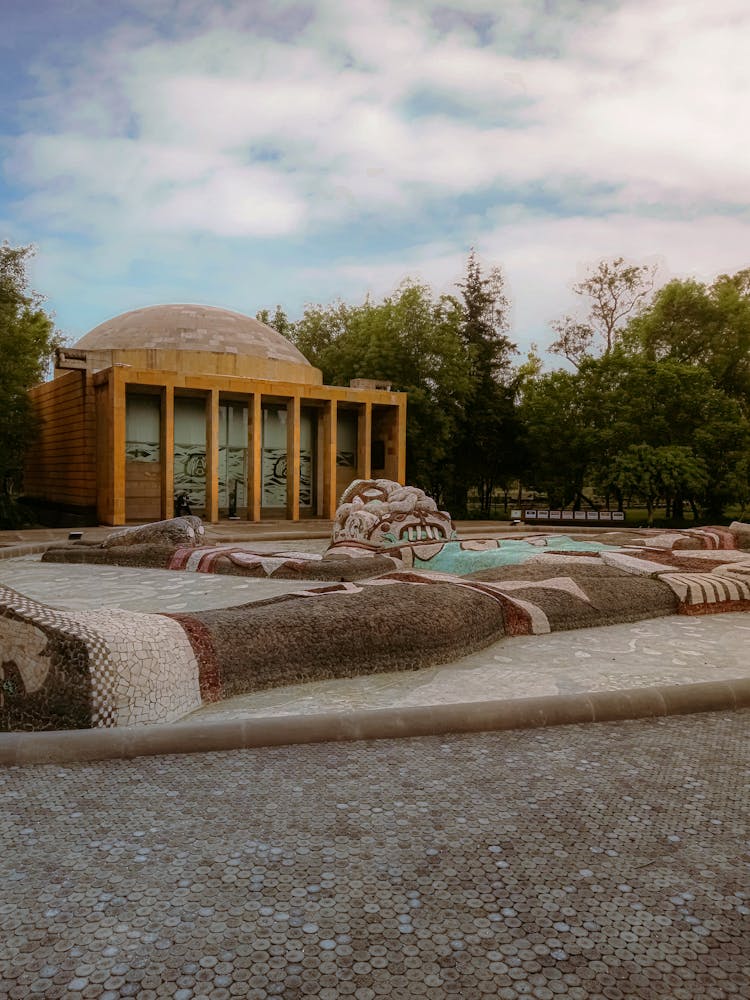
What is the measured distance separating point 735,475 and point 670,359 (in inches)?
208

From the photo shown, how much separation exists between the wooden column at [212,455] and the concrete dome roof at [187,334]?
3.31 metres

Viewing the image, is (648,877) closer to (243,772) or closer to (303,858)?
(303,858)

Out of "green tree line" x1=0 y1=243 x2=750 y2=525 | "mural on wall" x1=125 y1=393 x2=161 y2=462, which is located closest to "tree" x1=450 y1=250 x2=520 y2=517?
"green tree line" x1=0 y1=243 x2=750 y2=525

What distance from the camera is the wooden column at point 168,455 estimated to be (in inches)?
921

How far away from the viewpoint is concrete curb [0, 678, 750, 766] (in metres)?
3.93

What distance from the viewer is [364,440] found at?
2803 centimetres

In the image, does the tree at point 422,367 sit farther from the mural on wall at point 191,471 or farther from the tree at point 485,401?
the mural on wall at point 191,471

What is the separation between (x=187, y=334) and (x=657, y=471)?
17828 mm

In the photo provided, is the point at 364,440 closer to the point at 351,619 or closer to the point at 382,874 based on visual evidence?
the point at 351,619

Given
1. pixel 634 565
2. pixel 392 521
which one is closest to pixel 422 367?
pixel 392 521

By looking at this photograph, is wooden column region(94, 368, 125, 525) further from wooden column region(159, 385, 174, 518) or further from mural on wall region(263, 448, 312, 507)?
mural on wall region(263, 448, 312, 507)

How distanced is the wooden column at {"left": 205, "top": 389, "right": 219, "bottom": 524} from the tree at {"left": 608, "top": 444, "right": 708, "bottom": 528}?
14.5m

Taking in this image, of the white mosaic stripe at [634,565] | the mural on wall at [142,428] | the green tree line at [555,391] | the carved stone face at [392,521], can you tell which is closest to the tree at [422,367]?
the green tree line at [555,391]

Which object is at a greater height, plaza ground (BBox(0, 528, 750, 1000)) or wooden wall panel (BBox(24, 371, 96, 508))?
wooden wall panel (BBox(24, 371, 96, 508))
